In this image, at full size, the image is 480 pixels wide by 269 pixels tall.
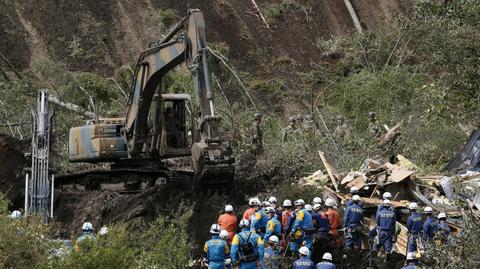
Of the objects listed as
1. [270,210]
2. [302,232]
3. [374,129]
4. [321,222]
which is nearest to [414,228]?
[321,222]

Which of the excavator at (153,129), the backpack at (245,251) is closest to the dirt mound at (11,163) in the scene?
the excavator at (153,129)

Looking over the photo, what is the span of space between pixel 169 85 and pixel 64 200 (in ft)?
32.8

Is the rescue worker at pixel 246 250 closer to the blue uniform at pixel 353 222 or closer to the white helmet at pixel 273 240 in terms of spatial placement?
the white helmet at pixel 273 240

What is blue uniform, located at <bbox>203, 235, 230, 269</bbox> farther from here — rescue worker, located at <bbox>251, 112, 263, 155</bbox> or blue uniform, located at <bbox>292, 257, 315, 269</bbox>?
rescue worker, located at <bbox>251, 112, 263, 155</bbox>

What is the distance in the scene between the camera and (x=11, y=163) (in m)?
21.0

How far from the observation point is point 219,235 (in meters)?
14.8

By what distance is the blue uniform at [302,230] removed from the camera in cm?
1625

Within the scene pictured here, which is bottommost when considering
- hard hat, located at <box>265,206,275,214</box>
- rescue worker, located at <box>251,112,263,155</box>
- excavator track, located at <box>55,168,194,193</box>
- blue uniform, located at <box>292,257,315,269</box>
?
blue uniform, located at <box>292,257,315,269</box>

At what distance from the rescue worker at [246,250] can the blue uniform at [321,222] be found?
199 centimetres

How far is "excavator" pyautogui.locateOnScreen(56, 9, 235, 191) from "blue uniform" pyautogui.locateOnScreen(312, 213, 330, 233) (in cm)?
176

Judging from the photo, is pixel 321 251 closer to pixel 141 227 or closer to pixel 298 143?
pixel 141 227

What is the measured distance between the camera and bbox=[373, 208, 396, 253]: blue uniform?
16.9 m

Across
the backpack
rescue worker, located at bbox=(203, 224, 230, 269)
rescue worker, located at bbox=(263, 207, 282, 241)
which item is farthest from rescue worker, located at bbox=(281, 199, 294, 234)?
rescue worker, located at bbox=(203, 224, 230, 269)

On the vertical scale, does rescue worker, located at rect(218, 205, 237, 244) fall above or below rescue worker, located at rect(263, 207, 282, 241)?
above
